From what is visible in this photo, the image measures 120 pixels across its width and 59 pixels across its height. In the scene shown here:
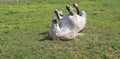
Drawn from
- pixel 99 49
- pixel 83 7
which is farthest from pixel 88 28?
pixel 83 7

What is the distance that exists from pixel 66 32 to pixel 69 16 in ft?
2.38

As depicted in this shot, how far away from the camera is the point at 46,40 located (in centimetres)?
1159

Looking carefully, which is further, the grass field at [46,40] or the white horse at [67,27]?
the white horse at [67,27]

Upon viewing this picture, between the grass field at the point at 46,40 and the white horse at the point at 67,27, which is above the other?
the white horse at the point at 67,27

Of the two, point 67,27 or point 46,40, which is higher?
point 67,27

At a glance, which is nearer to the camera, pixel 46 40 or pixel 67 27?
pixel 46 40

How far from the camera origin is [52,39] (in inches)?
453

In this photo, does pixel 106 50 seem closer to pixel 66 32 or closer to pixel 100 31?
pixel 66 32

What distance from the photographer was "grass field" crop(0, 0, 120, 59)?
34.5 ft

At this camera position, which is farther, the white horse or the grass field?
the white horse

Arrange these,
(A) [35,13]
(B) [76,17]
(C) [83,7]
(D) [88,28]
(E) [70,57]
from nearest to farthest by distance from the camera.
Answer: (E) [70,57], (B) [76,17], (D) [88,28], (A) [35,13], (C) [83,7]

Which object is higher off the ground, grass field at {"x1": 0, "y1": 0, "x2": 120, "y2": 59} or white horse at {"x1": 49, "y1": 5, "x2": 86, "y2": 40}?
white horse at {"x1": 49, "y1": 5, "x2": 86, "y2": 40}

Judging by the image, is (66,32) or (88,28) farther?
(88,28)

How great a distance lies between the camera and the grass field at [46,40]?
10523mm
